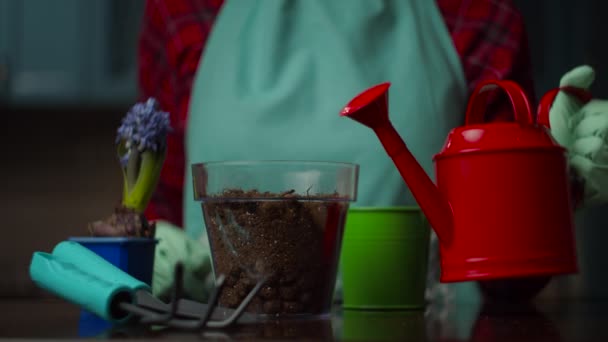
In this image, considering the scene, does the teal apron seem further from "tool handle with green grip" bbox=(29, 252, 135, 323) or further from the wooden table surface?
"tool handle with green grip" bbox=(29, 252, 135, 323)

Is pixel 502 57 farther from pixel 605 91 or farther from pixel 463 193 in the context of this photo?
pixel 605 91

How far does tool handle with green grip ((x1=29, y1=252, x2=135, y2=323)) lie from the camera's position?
527 millimetres

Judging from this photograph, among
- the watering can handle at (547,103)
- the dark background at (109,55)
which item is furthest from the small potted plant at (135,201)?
the dark background at (109,55)

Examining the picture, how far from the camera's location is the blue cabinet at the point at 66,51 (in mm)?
2264

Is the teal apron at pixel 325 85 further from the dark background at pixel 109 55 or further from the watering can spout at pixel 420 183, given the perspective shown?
the dark background at pixel 109 55

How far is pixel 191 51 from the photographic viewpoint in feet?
4.39

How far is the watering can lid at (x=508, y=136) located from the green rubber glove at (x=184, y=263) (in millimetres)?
296

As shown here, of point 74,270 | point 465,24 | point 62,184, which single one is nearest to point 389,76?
point 465,24

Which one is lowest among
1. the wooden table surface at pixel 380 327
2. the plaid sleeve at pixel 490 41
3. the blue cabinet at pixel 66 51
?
the wooden table surface at pixel 380 327

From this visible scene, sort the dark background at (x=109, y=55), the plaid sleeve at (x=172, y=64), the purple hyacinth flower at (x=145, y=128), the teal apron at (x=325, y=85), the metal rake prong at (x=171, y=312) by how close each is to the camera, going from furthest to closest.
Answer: the dark background at (x=109, y=55)
the plaid sleeve at (x=172, y=64)
the teal apron at (x=325, y=85)
the purple hyacinth flower at (x=145, y=128)
the metal rake prong at (x=171, y=312)

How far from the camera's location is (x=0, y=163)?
2564mm

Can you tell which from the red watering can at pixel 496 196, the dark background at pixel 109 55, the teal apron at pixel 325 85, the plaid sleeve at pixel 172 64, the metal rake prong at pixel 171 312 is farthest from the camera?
the dark background at pixel 109 55

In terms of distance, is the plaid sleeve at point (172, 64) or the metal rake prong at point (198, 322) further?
the plaid sleeve at point (172, 64)

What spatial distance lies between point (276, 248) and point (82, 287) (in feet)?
0.49
